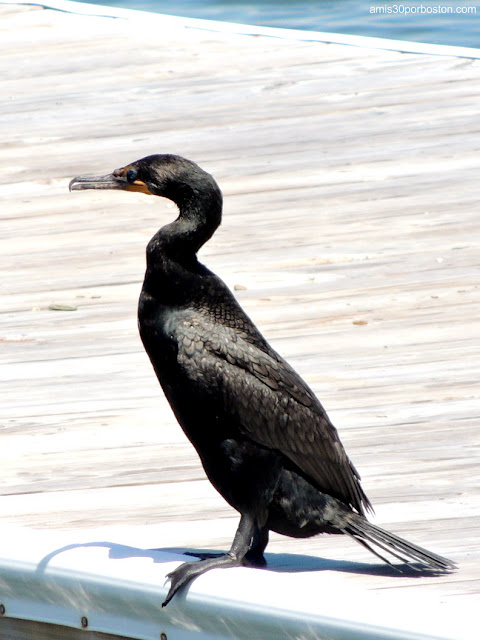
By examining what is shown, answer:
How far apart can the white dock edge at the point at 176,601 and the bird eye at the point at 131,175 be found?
0.82m

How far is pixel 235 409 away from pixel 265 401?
0.22ft

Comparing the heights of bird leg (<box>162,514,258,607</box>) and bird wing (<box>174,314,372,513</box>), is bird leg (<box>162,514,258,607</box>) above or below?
below

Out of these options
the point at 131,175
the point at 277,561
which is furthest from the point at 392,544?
the point at 131,175

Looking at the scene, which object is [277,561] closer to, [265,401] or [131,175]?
[265,401]

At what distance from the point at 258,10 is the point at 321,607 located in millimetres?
15316

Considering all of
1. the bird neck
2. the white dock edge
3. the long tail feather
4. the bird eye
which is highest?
the bird eye

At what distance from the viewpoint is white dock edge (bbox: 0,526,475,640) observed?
2.53 meters

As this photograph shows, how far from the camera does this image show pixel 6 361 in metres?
4.27

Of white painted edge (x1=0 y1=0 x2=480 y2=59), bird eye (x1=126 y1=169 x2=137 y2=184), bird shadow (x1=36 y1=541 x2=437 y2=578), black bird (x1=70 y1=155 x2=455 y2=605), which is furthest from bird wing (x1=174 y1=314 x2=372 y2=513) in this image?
white painted edge (x1=0 y1=0 x2=480 y2=59)

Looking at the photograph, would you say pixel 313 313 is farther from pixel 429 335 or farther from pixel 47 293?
pixel 47 293

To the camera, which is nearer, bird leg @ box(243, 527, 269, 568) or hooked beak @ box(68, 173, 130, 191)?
bird leg @ box(243, 527, 269, 568)

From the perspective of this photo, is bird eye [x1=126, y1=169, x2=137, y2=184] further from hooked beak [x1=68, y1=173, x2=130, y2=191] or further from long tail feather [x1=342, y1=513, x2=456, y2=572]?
long tail feather [x1=342, y1=513, x2=456, y2=572]

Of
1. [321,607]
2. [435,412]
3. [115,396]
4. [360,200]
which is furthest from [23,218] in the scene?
[321,607]

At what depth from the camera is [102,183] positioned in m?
3.08
